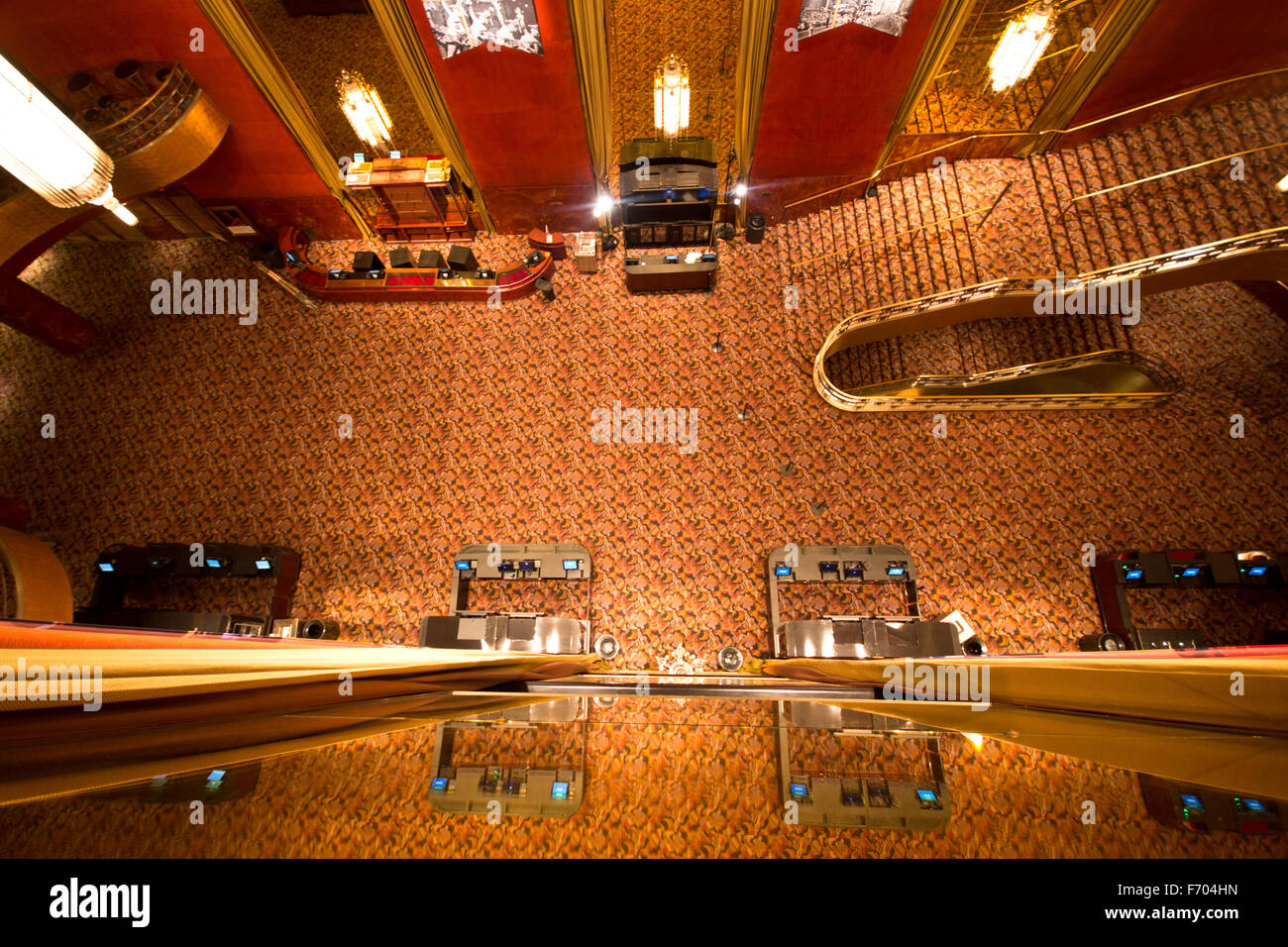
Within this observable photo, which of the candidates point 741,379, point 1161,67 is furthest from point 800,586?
point 1161,67

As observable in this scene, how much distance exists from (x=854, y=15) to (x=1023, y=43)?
198 cm

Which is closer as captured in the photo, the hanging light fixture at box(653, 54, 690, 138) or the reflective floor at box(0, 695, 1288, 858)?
the reflective floor at box(0, 695, 1288, 858)

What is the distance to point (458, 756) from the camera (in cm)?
290

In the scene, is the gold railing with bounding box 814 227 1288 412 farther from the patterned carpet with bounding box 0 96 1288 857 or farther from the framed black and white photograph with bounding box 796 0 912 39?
the framed black and white photograph with bounding box 796 0 912 39

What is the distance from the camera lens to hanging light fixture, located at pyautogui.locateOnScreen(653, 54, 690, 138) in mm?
6762

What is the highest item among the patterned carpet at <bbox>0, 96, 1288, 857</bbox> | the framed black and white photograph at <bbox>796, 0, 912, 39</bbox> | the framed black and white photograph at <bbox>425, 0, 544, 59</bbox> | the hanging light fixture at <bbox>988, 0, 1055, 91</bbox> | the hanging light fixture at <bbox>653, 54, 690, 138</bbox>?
the framed black and white photograph at <bbox>425, 0, 544, 59</bbox>

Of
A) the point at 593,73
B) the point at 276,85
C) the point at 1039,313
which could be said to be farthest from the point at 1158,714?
the point at 276,85

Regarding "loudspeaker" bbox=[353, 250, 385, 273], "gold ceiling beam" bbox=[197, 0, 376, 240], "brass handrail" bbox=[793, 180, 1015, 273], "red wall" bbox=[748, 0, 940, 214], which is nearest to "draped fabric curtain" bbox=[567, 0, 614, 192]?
"red wall" bbox=[748, 0, 940, 214]

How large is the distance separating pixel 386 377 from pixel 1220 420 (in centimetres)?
1158

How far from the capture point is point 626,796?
2.84 m

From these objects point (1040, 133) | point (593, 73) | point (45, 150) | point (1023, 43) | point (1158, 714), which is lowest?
point (1158, 714)

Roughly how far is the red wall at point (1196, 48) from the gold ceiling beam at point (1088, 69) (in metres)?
0.11

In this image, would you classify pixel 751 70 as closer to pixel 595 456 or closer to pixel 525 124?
pixel 525 124

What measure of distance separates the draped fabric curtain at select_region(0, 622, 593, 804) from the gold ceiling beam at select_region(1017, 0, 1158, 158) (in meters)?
10.4
